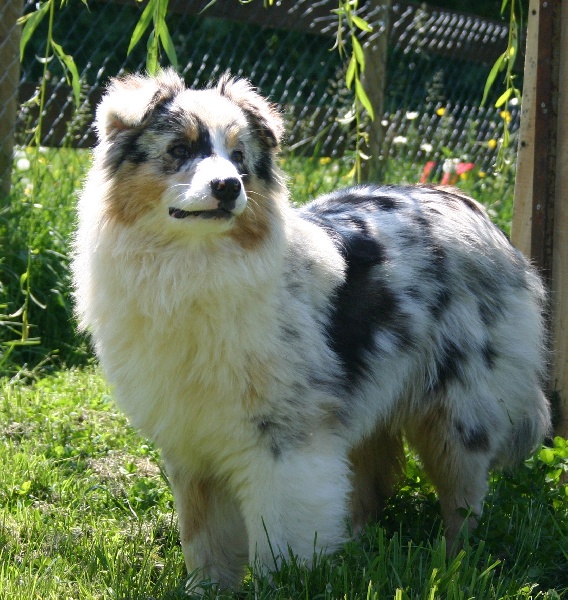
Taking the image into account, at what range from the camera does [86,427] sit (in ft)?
14.1

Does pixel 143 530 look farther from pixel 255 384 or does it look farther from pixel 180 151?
pixel 180 151

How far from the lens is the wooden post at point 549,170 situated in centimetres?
382

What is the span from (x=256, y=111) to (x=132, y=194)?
0.53m

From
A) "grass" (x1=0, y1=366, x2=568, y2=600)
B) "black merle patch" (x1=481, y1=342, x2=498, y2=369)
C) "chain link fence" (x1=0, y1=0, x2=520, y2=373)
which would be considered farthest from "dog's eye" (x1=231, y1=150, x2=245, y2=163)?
"grass" (x1=0, y1=366, x2=568, y2=600)

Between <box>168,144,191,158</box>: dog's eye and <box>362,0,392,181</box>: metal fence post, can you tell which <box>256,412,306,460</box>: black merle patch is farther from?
<box>362,0,392,181</box>: metal fence post

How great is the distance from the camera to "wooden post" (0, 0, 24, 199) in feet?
16.7

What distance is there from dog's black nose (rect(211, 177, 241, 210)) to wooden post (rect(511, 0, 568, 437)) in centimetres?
156

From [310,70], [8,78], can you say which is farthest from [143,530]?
[310,70]

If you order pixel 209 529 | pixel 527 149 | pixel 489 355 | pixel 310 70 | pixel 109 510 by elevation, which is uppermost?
pixel 527 149

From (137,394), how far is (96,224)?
56 centimetres

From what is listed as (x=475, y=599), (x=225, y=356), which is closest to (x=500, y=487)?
(x=475, y=599)

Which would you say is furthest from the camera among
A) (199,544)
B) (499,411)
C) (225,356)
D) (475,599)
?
(499,411)

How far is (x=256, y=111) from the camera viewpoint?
128 inches

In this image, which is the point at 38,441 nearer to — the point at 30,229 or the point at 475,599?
the point at 30,229
